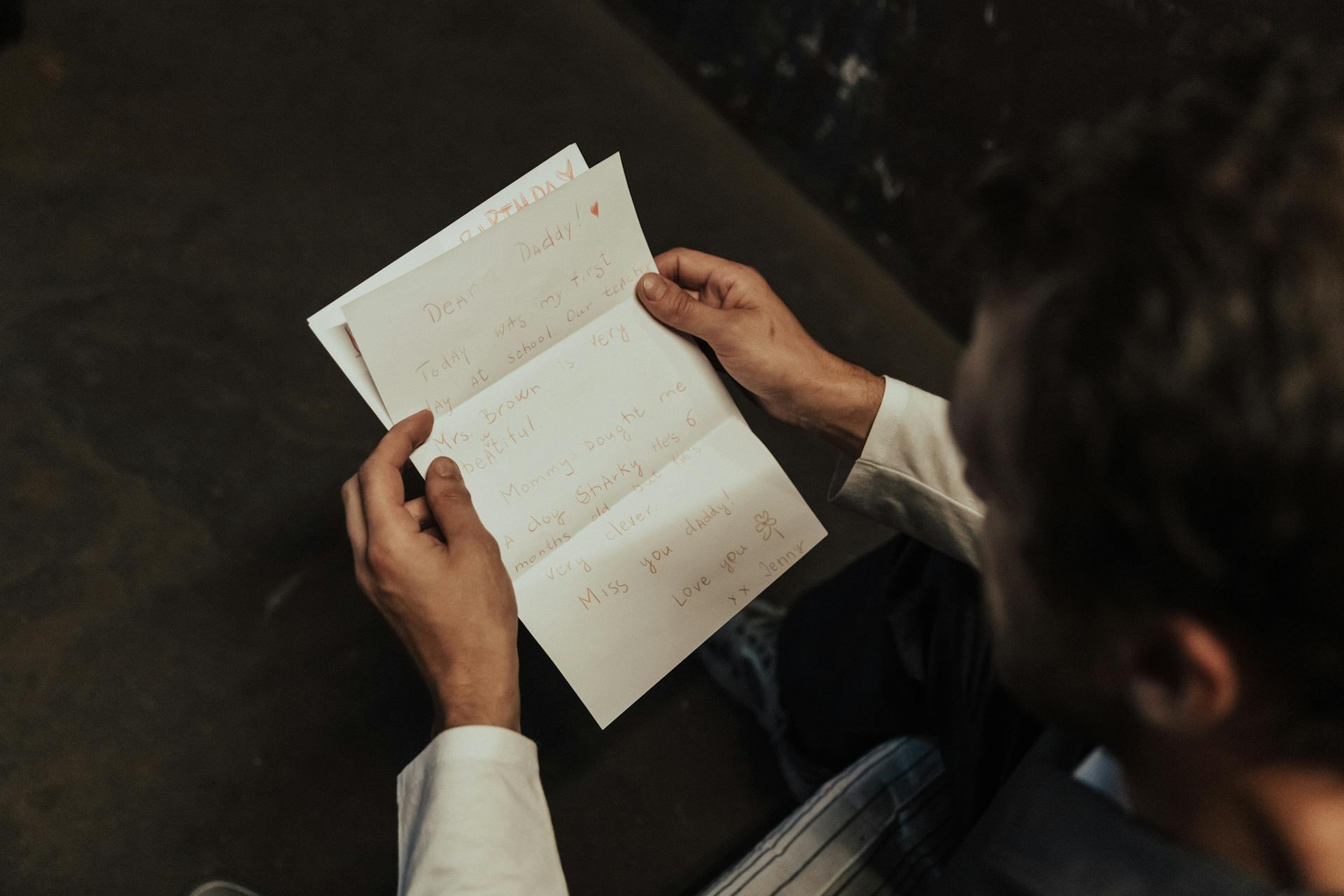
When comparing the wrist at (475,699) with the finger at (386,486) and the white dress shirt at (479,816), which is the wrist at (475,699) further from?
the finger at (386,486)

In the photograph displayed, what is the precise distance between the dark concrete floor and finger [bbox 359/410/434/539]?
20.1 inches

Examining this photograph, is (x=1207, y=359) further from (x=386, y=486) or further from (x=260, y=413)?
(x=260, y=413)

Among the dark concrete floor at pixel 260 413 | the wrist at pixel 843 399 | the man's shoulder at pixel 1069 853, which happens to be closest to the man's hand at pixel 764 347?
the wrist at pixel 843 399

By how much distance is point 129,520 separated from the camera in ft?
3.92

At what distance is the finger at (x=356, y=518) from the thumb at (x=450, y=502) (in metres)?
0.05

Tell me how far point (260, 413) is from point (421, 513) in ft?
2.10

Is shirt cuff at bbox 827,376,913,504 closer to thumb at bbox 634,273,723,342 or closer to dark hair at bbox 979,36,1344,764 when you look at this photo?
thumb at bbox 634,273,723,342

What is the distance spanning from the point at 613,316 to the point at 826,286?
805mm

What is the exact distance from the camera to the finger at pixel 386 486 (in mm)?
707

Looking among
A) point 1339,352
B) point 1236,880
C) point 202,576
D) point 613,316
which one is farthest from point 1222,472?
point 202,576

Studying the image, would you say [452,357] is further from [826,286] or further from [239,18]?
[239,18]

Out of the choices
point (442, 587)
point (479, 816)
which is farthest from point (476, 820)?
point (442, 587)

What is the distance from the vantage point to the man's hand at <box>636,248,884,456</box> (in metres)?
0.84

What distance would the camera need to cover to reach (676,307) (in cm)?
83
